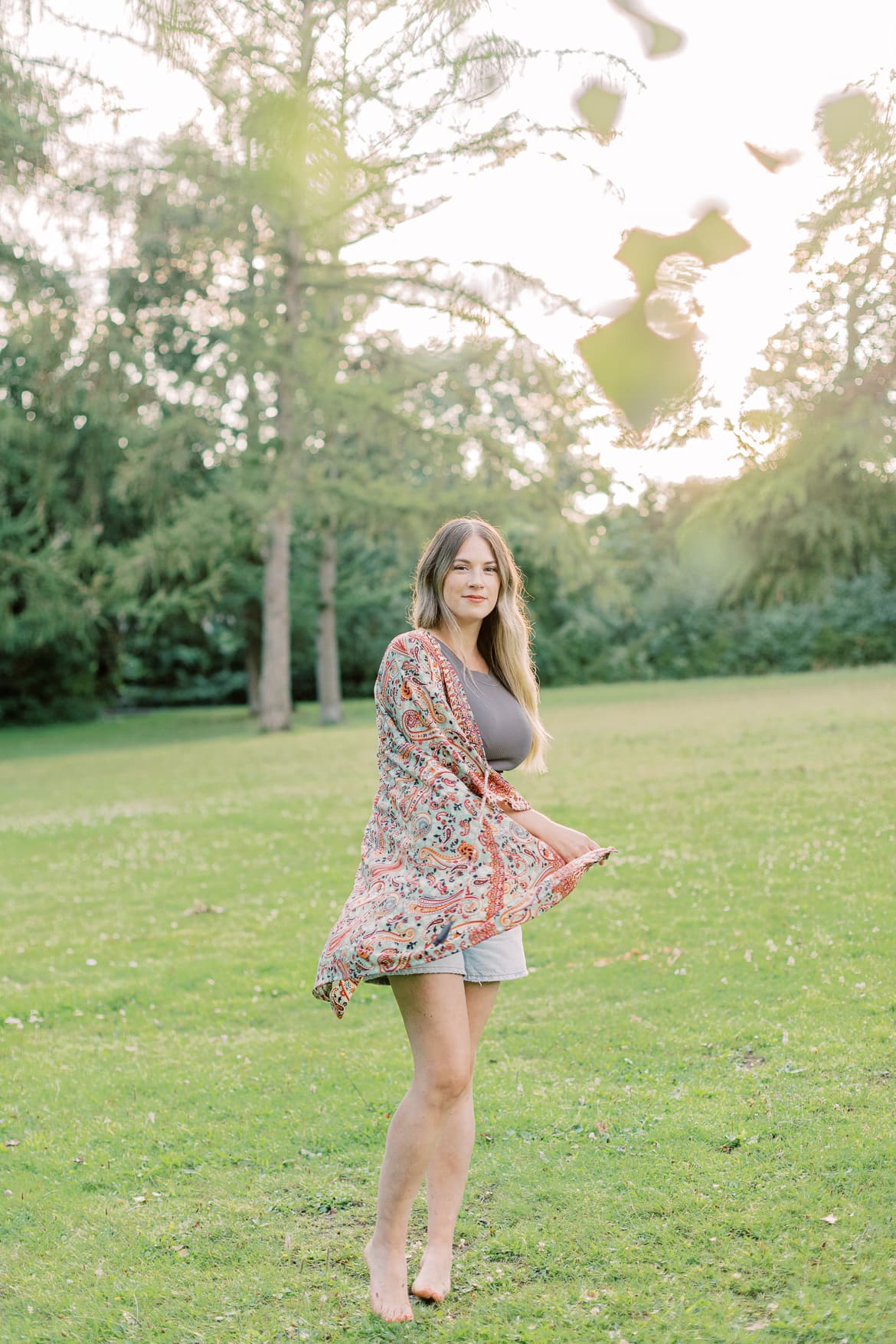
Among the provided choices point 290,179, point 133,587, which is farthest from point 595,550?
point 290,179

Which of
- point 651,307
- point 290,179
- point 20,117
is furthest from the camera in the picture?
point 20,117

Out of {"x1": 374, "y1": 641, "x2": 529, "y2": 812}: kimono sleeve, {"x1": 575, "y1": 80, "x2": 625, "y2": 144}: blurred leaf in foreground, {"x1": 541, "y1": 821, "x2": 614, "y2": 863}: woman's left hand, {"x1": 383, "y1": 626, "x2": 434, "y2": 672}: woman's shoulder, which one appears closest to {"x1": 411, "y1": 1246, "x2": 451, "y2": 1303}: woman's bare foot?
{"x1": 541, "y1": 821, "x2": 614, "y2": 863}: woman's left hand

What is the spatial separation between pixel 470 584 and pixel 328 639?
24.4 meters

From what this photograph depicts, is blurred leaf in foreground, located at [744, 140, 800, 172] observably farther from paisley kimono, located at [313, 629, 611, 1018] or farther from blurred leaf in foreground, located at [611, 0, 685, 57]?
paisley kimono, located at [313, 629, 611, 1018]

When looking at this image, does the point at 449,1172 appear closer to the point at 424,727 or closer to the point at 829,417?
the point at 424,727

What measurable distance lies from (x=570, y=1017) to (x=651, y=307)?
4982 millimetres

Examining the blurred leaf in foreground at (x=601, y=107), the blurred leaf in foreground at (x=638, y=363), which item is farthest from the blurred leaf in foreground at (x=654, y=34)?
the blurred leaf in foreground at (x=638, y=363)

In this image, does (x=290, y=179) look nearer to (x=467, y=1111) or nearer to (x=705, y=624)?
(x=467, y=1111)

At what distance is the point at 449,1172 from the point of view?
10.4 ft

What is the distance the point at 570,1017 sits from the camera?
220 inches

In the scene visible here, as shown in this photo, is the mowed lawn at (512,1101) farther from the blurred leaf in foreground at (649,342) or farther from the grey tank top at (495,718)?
the blurred leaf in foreground at (649,342)

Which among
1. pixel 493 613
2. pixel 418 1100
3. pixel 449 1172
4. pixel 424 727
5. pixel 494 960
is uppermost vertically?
pixel 493 613

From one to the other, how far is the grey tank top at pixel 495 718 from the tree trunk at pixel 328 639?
23465 mm

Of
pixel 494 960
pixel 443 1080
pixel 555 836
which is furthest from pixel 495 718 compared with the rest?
pixel 443 1080
